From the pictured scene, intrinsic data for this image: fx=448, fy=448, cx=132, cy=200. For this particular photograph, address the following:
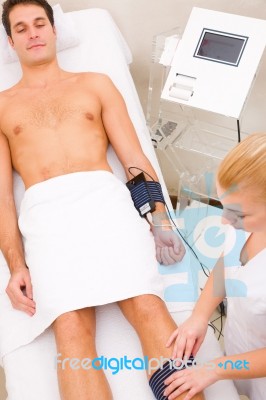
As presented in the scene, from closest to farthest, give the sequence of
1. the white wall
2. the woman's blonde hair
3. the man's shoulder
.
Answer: the woman's blonde hair
the man's shoulder
the white wall

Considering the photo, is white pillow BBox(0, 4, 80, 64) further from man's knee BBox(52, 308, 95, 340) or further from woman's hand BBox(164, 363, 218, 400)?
woman's hand BBox(164, 363, 218, 400)

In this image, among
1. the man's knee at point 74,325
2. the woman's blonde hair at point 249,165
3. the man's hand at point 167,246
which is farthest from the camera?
the man's hand at point 167,246

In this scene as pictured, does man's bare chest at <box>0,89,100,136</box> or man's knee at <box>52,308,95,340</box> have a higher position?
man's bare chest at <box>0,89,100,136</box>

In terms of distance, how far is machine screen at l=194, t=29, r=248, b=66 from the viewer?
1604mm

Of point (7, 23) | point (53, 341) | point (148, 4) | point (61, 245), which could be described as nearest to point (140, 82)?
point (148, 4)

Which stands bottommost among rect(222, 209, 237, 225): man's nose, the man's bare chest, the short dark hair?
the man's bare chest

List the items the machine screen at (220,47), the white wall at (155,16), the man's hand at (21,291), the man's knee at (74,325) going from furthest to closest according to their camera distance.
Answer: the white wall at (155,16), the machine screen at (220,47), the man's hand at (21,291), the man's knee at (74,325)

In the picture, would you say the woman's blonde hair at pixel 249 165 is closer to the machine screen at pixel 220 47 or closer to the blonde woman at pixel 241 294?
the blonde woman at pixel 241 294

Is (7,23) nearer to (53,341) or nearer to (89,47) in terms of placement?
(89,47)

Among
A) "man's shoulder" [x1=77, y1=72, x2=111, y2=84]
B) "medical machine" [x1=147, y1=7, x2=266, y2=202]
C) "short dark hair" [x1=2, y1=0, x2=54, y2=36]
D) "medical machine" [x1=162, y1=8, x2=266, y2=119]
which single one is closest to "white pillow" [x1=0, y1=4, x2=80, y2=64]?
"short dark hair" [x1=2, y1=0, x2=54, y2=36]

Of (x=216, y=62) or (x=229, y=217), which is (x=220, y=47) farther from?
(x=229, y=217)

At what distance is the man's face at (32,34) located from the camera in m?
1.83

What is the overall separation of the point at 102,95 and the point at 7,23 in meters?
0.54

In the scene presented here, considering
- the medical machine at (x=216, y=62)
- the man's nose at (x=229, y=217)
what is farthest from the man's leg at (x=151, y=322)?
the medical machine at (x=216, y=62)
